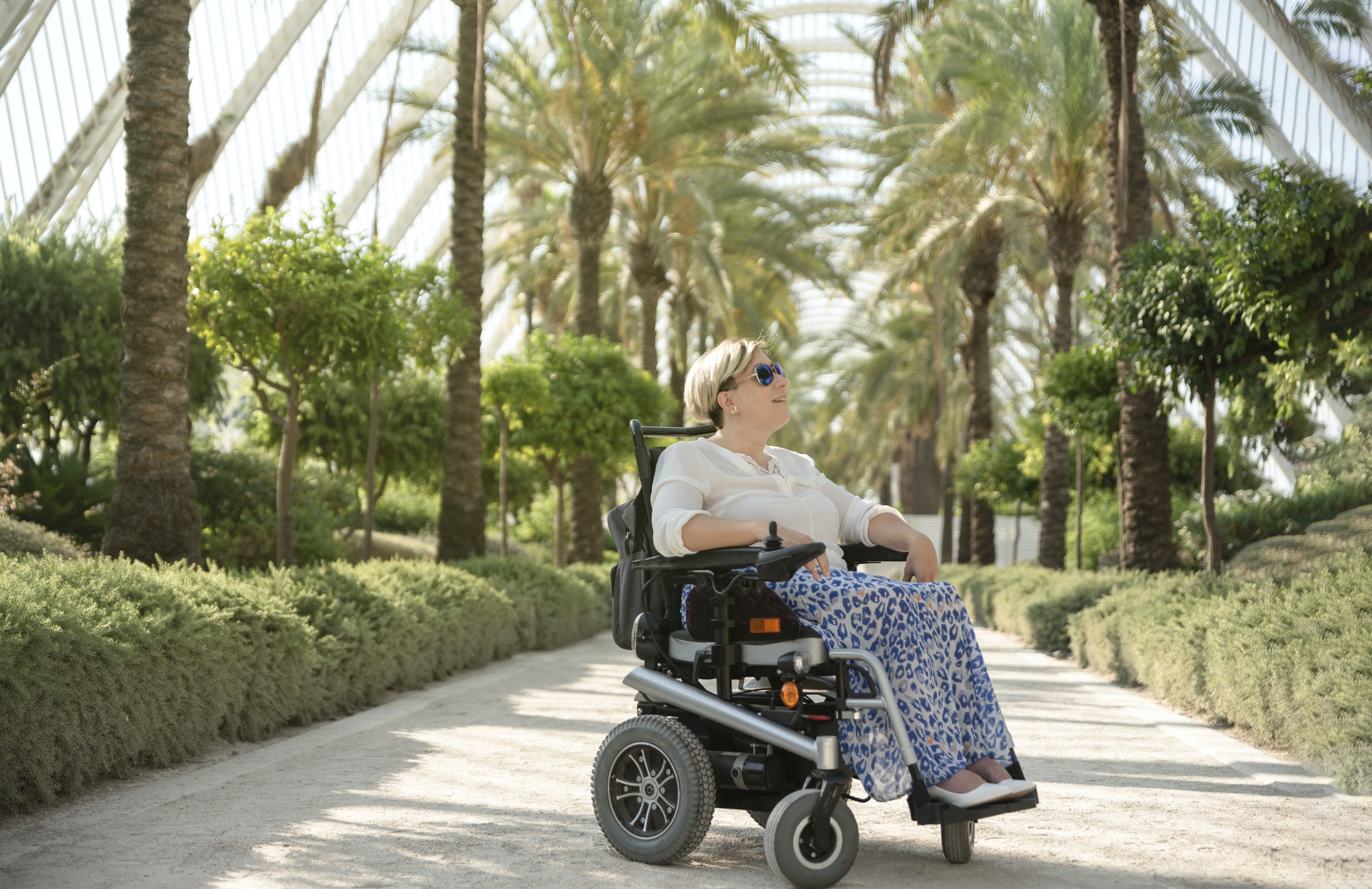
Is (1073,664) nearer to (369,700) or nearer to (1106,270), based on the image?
(369,700)

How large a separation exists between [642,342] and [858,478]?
97.9ft

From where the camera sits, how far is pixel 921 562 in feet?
12.9

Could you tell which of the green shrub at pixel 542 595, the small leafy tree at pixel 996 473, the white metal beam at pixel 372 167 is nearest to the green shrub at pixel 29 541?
the green shrub at pixel 542 595

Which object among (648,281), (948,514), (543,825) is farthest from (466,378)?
(948,514)

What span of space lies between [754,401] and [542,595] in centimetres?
920

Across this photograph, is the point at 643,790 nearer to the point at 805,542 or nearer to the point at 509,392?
the point at 805,542

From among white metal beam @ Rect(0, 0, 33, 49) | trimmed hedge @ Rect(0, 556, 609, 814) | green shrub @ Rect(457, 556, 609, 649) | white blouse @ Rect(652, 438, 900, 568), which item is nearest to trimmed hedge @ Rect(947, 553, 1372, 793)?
white blouse @ Rect(652, 438, 900, 568)

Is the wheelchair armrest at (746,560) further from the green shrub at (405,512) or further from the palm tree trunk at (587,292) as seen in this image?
the green shrub at (405,512)

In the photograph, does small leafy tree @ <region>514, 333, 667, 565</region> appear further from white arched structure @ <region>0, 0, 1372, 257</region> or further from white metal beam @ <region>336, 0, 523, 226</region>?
white metal beam @ <region>336, 0, 523, 226</region>

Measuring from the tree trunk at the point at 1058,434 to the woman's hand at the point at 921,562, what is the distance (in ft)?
53.9

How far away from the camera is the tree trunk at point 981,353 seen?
24328 millimetres

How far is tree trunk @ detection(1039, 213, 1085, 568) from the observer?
19.5m

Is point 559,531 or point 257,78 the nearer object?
point 559,531

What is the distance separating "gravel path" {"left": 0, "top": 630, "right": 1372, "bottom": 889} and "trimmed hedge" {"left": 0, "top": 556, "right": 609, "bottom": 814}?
0.18m
